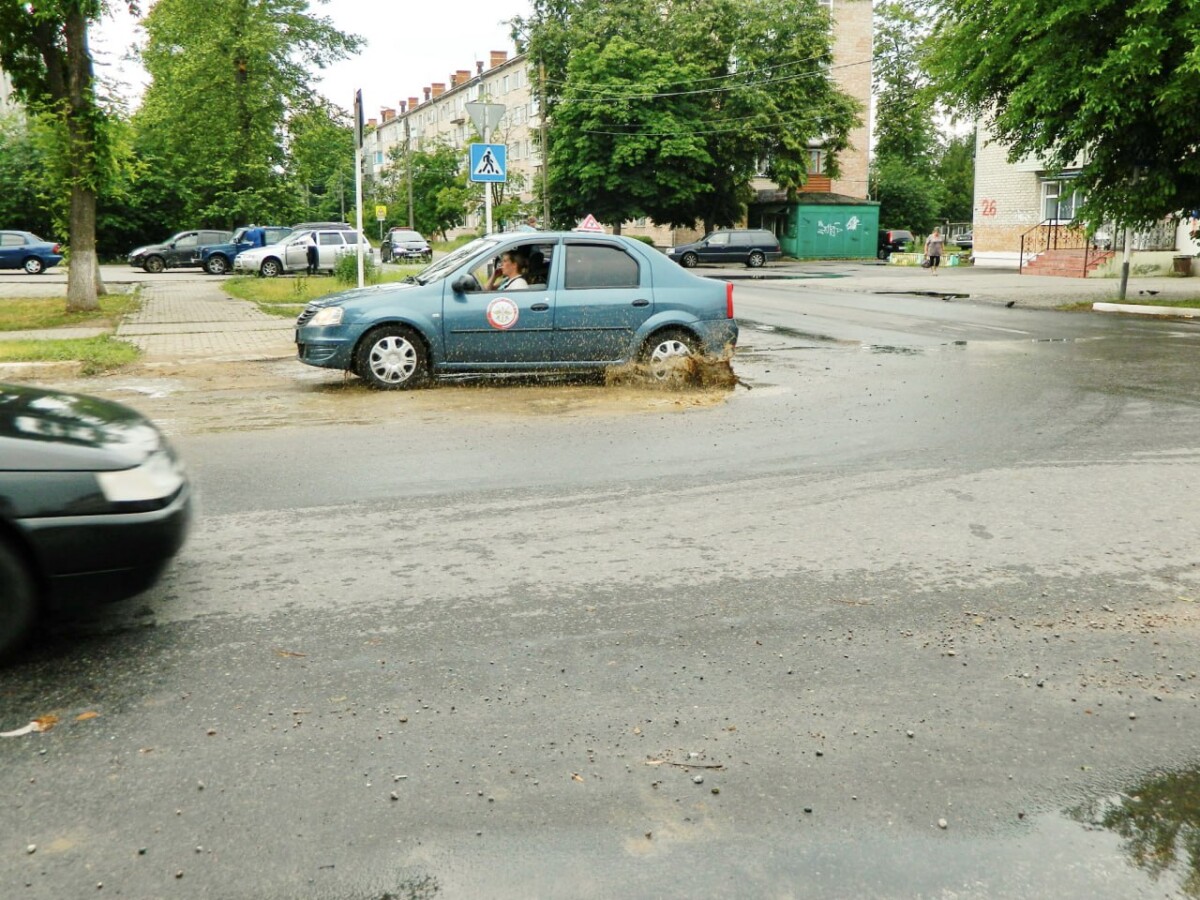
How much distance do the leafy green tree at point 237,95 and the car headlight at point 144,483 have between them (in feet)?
157

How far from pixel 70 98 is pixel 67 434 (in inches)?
755

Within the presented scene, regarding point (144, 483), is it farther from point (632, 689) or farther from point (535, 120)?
point (535, 120)

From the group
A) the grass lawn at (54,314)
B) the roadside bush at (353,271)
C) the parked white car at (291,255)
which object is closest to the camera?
the grass lawn at (54,314)

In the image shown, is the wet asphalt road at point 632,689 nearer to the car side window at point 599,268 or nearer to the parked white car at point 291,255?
the car side window at point 599,268

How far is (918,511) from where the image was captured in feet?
22.5

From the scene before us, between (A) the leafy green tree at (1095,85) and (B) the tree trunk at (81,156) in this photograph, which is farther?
(B) the tree trunk at (81,156)

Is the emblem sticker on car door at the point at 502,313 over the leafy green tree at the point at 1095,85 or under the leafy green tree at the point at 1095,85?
under

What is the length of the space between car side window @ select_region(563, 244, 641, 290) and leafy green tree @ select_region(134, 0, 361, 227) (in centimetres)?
4135

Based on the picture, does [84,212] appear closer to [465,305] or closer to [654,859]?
[465,305]

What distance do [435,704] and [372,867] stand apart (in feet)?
3.44

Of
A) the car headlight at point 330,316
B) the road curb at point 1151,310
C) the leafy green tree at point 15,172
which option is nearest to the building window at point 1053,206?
the road curb at point 1151,310

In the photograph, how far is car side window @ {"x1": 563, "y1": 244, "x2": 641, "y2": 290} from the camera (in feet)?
38.4

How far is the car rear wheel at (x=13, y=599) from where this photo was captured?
425 centimetres

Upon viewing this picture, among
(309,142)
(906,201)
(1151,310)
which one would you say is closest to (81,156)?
(1151,310)
